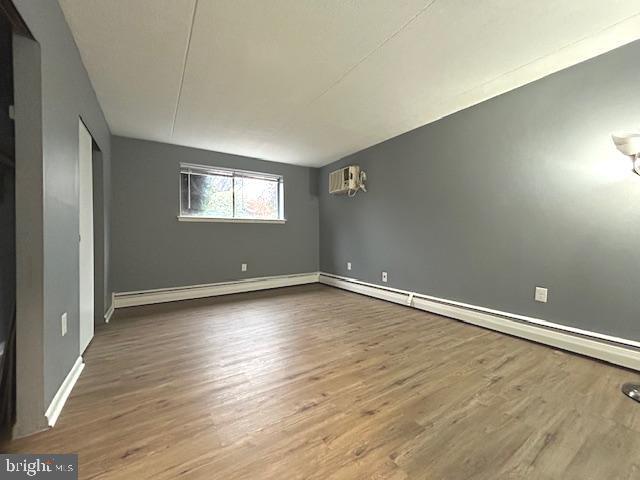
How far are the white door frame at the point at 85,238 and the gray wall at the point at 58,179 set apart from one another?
1.03 feet

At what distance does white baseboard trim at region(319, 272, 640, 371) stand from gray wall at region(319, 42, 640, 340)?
0.06 metres

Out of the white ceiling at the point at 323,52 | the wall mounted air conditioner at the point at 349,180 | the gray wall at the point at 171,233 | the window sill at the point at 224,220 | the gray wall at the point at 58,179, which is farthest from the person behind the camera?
the wall mounted air conditioner at the point at 349,180

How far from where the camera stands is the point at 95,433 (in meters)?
1.21

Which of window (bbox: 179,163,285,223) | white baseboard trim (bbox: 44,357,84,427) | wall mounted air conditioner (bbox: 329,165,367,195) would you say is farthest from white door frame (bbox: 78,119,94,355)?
wall mounted air conditioner (bbox: 329,165,367,195)

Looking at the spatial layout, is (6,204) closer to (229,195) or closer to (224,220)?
(224,220)

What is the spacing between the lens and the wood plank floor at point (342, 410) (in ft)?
3.46

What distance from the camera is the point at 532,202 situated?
92.0 inches

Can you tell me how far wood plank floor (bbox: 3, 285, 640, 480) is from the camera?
41.6 inches

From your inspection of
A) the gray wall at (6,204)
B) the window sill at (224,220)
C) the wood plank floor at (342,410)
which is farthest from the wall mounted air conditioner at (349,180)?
the gray wall at (6,204)

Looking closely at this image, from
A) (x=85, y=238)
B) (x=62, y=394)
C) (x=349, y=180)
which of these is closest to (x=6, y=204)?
(x=85, y=238)

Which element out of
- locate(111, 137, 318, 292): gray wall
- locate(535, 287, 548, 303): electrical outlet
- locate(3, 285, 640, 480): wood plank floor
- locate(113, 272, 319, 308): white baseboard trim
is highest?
locate(111, 137, 318, 292): gray wall

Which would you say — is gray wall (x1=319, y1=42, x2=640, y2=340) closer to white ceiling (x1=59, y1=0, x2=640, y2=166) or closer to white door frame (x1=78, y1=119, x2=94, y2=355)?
white ceiling (x1=59, y1=0, x2=640, y2=166)

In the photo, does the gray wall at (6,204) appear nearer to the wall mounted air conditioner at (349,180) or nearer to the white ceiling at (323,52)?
the white ceiling at (323,52)

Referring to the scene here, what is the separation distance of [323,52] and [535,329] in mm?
2866
